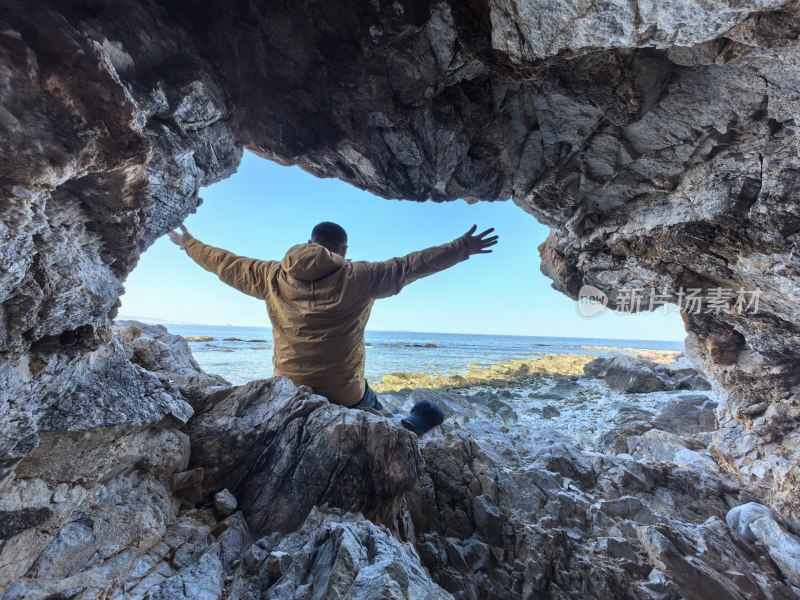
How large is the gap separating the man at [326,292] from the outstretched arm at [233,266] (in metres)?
0.01

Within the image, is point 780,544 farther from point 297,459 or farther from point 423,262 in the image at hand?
point 297,459

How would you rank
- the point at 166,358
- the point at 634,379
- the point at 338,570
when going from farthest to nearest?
1. the point at 634,379
2. the point at 166,358
3. the point at 338,570

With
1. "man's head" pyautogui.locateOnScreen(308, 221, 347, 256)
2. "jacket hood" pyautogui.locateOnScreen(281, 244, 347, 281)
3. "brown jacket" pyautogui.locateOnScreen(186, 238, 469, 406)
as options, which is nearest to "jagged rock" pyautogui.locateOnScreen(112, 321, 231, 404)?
"brown jacket" pyautogui.locateOnScreen(186, 238, 469, 406)

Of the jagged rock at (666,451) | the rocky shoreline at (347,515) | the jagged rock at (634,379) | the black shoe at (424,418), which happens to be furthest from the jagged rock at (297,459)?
the jagged rock at (634,379)

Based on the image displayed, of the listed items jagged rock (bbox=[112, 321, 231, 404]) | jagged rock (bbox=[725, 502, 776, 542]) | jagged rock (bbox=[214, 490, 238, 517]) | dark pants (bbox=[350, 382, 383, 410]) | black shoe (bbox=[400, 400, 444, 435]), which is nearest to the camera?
jagged rock (bbox=[214, 490, 238, 517])

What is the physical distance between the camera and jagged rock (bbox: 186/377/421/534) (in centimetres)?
304

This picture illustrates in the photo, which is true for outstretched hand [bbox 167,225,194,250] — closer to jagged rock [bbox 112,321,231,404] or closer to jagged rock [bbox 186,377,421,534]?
jagged rock [bbox 112,321,231,404]

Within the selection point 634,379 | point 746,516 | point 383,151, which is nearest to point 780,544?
point 746,516

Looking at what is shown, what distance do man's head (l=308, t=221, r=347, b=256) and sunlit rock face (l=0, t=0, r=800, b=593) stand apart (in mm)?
1235

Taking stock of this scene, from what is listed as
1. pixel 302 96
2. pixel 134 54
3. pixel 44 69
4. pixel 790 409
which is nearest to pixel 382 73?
pixel 302 96

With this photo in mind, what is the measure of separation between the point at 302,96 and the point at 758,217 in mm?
5628

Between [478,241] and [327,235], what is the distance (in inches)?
80.5

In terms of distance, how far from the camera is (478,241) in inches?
175

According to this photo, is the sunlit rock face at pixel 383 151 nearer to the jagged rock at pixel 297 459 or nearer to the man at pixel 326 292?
the jagged rock at pixel 297 459
